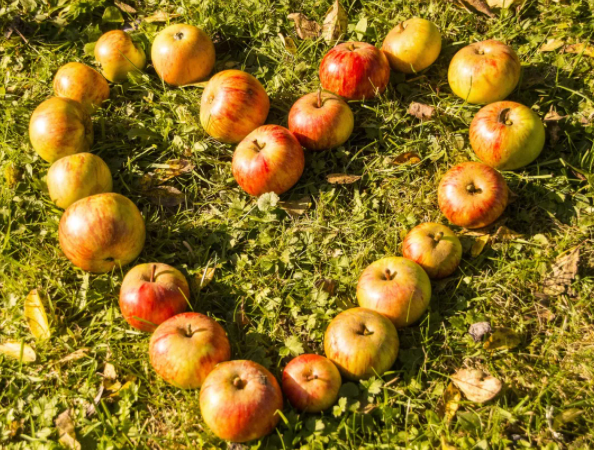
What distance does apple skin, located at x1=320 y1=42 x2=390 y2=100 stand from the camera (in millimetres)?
4594

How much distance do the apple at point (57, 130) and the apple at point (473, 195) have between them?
288 centimetres

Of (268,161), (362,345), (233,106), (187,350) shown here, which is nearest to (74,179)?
(233,106)

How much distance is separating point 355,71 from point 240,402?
278 cm

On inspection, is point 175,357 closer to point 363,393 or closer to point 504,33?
point 363,393

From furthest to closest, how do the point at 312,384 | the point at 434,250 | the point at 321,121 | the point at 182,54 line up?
1. the point at 182,54
2. the point at 321,121
3. the point at 434,250
4. the point at 312,384

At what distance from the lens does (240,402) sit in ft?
10.1

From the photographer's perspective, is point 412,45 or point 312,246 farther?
point 412,45

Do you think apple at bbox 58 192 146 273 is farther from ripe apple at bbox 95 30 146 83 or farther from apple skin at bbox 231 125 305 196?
ripe apple at bbox 95 30 146 83

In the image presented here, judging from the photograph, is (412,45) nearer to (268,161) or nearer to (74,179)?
(268,161)

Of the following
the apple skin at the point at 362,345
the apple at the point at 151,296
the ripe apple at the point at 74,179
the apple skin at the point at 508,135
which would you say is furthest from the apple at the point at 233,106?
the apple skin at the point at 362,345

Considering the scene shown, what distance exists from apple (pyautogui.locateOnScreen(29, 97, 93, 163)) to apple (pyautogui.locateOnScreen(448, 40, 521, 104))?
3071 mm

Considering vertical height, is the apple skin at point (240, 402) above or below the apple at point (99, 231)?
below

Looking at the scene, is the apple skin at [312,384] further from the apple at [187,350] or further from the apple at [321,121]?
the apple at [321,121]

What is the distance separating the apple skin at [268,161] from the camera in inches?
164
